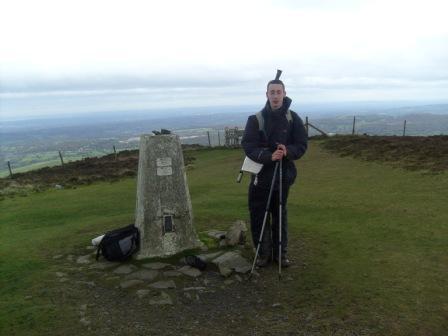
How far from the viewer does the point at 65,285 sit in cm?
713

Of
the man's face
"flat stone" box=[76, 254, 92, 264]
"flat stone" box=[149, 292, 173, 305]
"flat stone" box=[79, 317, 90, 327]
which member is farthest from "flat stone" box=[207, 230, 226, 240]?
"flat stone" box=[79, 317, 90, 327]

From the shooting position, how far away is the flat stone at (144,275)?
7.28 m

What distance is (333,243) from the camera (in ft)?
27.6

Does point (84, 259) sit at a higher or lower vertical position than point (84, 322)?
lower

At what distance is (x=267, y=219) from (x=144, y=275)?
2.28 meters

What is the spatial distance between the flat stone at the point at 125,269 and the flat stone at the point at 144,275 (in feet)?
0.53

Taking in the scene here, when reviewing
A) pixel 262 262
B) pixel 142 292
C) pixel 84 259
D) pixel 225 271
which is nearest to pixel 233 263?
pixel 225 271

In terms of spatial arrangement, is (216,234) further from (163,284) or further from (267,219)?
(163,284)

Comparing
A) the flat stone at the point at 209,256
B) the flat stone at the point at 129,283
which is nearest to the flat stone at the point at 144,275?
the flat stone at the point at 129,283

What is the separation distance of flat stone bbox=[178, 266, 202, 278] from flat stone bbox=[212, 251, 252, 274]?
0.38m

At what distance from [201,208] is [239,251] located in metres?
4.50

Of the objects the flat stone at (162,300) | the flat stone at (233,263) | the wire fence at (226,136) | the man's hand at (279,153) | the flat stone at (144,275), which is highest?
the man's hand at (279,153)

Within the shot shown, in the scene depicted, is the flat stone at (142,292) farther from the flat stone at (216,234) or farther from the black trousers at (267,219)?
the flat stone at (216,234)

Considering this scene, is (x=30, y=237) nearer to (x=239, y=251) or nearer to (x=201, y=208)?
(x=201, y=208)
